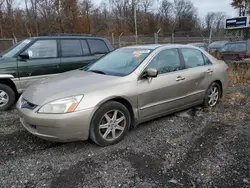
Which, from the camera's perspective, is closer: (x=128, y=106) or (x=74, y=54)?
(x=128, y=106)

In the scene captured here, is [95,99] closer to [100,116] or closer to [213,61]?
[100,116]

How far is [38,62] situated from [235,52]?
→ 350 inches

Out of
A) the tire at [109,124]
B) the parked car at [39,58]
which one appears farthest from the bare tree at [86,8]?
the tire at [109,124]

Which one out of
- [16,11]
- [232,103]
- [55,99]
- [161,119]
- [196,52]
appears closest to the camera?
[55,99]

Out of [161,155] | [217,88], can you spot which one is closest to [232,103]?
[217,88]

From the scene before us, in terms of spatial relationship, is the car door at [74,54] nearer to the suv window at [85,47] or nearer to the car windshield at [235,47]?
the suv window at [85,47]

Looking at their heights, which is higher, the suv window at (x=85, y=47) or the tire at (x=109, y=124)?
the suv window at (x=85, y=47)

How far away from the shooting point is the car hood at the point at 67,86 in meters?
3.17

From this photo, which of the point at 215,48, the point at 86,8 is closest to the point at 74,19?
the point at 86,8

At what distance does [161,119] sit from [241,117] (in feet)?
5.37

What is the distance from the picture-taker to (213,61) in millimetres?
5160

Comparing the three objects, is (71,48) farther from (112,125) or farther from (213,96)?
(213,96)

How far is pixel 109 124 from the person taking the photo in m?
3.42

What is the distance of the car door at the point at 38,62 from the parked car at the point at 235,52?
26.4ft
